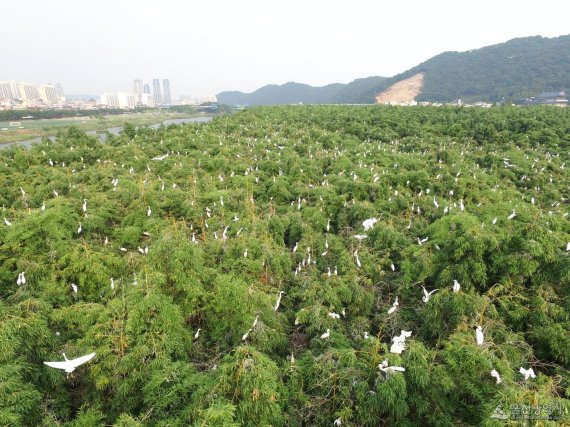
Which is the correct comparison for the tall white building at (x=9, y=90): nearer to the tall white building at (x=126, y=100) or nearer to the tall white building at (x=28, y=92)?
the tall white building at (x=28, y=92)

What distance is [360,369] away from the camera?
4.28 metres

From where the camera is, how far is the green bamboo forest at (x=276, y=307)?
382cm

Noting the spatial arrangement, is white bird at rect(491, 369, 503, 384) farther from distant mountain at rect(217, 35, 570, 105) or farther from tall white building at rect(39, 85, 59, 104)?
tall white building at rect(39, 85, 59, 104)

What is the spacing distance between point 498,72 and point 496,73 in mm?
614

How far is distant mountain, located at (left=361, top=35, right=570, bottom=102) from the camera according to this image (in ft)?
258

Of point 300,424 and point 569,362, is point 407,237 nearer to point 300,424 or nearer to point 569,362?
point 569,362

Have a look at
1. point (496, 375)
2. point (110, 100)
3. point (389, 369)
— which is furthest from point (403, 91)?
point (110, 100)

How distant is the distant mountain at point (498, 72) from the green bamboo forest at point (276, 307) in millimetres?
79875
